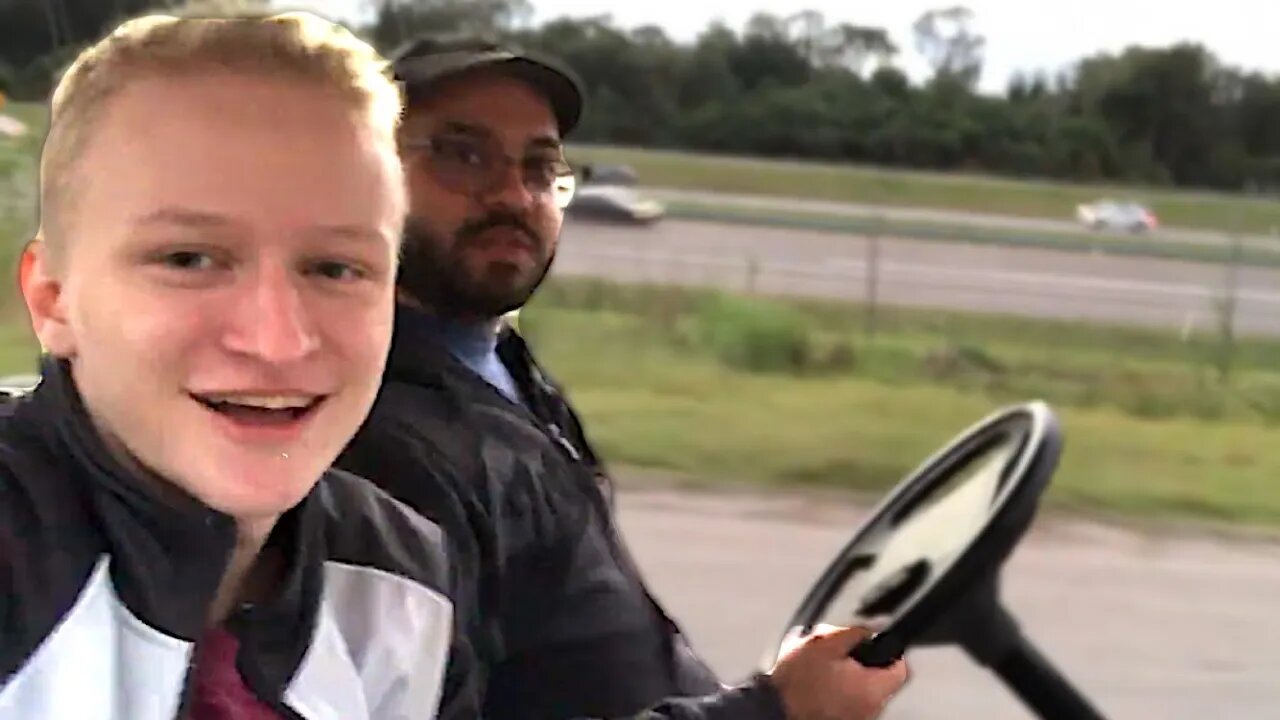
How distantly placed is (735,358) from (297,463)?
2802 mm

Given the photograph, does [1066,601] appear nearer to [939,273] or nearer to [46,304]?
[939,273]

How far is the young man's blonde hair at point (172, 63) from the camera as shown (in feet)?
→ 2.48

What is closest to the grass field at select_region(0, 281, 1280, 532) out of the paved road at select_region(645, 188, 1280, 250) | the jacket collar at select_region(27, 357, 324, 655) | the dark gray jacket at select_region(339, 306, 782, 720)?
the paved road at select_region(645, 188, 1280, 250)

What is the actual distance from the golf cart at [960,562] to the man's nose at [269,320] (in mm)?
546

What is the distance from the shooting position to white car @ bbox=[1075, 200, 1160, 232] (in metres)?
2.61

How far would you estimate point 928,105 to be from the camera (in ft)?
7.75

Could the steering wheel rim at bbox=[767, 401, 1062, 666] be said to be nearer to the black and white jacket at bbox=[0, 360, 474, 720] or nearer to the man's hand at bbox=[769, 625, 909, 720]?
the man's hand at bbox=[769, 625, 909, 720]

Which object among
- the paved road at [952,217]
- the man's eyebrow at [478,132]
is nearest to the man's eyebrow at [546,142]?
the man's eyebrow at [478,132]

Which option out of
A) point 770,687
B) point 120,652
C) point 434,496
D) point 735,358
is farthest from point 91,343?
point 735,358

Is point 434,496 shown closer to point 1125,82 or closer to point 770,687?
point 770,687

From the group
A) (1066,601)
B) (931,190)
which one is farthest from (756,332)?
(1066,601)

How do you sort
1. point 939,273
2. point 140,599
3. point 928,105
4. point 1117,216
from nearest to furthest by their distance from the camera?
point 140,599 → point 928,105 → point 1117,216 → point 939,273

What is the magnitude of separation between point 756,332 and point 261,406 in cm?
292

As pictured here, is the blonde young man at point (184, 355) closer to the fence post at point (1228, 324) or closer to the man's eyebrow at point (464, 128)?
the man's eyebrow at point (464, 128)
